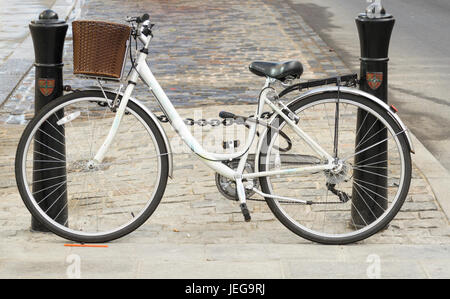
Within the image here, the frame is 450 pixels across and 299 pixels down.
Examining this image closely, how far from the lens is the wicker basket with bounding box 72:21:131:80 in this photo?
4.20 m

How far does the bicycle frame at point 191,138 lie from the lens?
4418 mm


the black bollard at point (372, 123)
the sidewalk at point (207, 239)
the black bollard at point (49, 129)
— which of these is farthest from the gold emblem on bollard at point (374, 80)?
the black bollard at point (49, 129)

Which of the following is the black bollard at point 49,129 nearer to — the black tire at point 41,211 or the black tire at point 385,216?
the black tire at point 41,211

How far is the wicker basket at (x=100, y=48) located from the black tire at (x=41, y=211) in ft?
0.63

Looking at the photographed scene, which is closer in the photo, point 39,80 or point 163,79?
point 39,80

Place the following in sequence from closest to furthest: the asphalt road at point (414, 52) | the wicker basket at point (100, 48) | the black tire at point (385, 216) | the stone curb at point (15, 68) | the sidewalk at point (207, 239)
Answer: the sidewalk at point (207, 239)
the wicker basket at point (100, 48)
the black tire at point (385, 216)
the asphalt road at point (414, 52)
the stone curb at point (15, 68)

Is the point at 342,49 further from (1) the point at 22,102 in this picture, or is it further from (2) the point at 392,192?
(2) the point at 392,192

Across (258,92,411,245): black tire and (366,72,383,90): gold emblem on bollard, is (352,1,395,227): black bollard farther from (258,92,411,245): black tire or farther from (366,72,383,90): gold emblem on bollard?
(258,92,411,245): black tire

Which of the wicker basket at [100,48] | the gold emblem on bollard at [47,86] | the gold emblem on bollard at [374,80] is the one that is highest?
the wicker basket at [100,48]

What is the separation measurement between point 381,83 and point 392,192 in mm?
892

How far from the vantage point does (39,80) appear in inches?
181

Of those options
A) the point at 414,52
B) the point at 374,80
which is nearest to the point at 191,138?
the point at 374,80

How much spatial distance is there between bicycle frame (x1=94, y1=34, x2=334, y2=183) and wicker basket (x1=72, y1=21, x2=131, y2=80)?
0.17 metres
